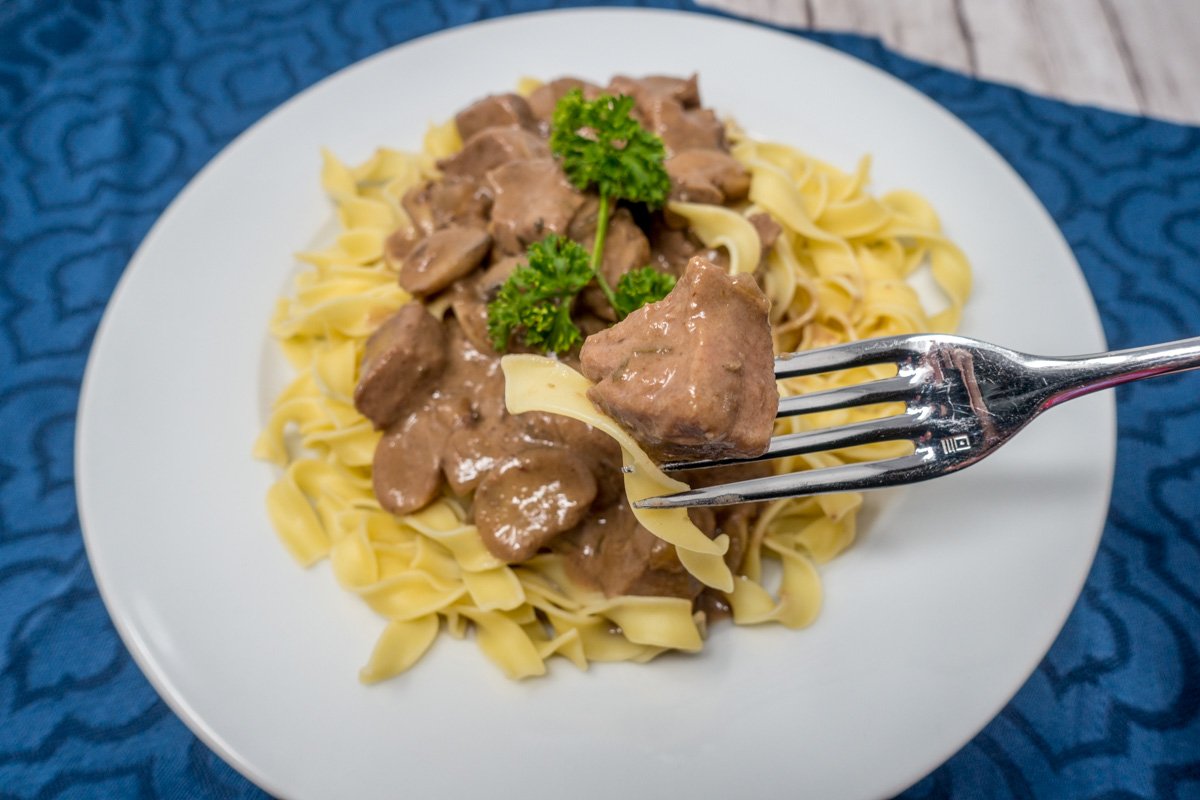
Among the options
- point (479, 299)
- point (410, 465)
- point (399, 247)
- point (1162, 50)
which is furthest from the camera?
point (1162, 50)

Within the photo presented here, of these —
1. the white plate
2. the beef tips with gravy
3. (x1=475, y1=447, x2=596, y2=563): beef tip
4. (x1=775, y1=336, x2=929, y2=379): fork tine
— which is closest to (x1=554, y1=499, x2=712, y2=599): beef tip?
the beef tips with gravy

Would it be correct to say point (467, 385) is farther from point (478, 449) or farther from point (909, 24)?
point (909, 24)

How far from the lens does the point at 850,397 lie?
8.84 ft

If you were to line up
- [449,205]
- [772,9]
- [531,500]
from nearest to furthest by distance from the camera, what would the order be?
[531,500] → [449,205] → [772,9]

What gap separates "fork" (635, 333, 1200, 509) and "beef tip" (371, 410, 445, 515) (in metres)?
1.26

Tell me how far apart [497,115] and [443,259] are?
3.26 ft

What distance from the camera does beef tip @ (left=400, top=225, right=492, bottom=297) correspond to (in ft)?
11.5

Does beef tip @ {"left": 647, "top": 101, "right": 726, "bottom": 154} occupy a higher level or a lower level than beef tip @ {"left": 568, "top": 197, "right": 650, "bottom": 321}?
higher

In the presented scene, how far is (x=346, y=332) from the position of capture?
156 inches

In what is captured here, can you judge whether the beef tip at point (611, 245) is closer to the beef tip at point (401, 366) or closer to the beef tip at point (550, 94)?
the beef tip at point (401, 366)

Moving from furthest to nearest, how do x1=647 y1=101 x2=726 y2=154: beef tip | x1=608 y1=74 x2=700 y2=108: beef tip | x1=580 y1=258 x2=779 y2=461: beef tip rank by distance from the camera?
x1=608 y1=74 x2=700 y2=108: beef tip, x1=647 y1=101 x2=726 y2=154: beef tip, x1=580 y1=258 x2=779 y2=461: beef tip

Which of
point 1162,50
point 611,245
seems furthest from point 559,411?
point 1162,50

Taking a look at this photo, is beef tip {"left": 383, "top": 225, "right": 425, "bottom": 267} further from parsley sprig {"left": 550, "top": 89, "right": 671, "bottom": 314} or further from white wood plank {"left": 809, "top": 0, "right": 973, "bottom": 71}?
white wood plank {"left": 809, "top": 0, "right": 973, "bottom": 71}

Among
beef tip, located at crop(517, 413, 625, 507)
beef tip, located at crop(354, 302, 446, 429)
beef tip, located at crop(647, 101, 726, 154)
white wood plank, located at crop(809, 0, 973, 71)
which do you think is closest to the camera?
beef tip, located at crop(517, 413, 625, 507)
